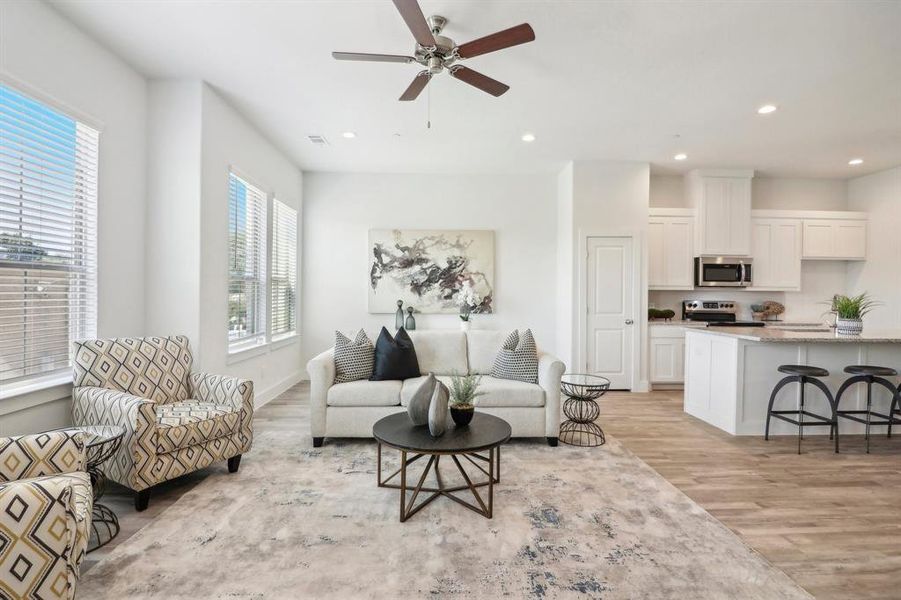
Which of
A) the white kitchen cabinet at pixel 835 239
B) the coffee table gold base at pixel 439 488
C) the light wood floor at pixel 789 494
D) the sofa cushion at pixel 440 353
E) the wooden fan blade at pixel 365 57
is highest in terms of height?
the wooden fan blade at pixel 365 57

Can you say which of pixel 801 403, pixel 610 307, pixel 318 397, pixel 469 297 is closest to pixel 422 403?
pixel 318 397

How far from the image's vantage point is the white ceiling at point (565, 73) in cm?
252

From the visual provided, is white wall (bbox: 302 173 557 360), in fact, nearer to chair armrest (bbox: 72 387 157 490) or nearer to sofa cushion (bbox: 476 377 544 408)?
sofa cushion (bbox: 476 377 544 408)

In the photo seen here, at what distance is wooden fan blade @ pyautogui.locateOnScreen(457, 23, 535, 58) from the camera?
7.01 ft

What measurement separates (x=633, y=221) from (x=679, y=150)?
94 cm

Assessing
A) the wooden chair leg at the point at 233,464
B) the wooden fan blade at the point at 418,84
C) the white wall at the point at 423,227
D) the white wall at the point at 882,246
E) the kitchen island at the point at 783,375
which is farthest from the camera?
the white wall at the point at 423,227

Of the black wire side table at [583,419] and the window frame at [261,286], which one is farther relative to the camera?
the window frame at [261,286]

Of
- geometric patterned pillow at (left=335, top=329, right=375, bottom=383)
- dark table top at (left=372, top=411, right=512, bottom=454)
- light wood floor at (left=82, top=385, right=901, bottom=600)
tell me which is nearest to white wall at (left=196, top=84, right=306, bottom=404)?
light wood floor at (left=82, top=385, right=901, bottom=600)

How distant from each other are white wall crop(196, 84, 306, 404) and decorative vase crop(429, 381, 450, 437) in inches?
84.1

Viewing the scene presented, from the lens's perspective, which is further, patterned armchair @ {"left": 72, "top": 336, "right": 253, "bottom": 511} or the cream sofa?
the cream sofa

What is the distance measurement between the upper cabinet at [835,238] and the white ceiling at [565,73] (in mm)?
1062

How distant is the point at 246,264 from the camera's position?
433 cm

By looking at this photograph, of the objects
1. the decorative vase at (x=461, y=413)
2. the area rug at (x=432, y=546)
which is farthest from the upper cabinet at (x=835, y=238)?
the decorative vase at (x=461, y=413)

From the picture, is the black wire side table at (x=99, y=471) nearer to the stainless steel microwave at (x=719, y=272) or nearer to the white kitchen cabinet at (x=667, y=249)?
the white kitchen cabinet at (x=667, y=249)
